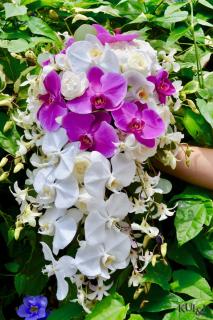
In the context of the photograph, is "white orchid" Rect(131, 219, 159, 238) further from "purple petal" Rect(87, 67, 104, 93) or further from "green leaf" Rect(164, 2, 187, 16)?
"green leaf" Rect(164, 2, 187, 16)

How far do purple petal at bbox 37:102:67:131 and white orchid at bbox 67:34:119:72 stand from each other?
0.26ft

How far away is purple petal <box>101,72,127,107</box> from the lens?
1.07 metres

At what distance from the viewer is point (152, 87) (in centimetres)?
111

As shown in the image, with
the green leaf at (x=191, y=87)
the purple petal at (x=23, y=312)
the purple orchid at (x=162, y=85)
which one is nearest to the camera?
the purple orchid at (x=162, y=85)

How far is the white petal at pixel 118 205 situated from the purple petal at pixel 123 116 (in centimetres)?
13

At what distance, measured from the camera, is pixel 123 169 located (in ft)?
3.51

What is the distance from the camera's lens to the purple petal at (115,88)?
107 cm

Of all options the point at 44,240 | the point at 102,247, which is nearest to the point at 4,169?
the point at 44,240

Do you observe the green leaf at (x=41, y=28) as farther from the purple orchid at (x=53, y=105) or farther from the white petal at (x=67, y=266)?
the white petal at (x=67, y=266)

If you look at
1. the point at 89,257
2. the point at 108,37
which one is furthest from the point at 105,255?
the point at 108,37

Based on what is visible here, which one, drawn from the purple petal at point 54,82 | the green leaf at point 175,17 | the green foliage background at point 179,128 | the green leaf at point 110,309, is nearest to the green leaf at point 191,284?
the green foliage background at point 179,128

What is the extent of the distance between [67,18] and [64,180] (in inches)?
19.6

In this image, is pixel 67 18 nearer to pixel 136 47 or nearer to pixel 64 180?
pixel 136 47

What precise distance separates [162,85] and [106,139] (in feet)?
0.59
